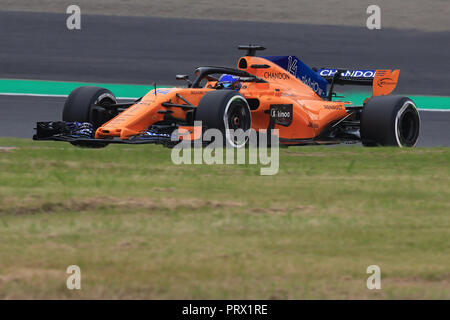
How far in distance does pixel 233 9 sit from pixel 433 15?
536 cm

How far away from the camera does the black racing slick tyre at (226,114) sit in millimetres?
10578

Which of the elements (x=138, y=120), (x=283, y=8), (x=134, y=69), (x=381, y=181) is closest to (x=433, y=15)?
(x=283, y=8)

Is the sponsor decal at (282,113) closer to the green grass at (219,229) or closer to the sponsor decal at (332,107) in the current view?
the sponsor decal at (332,107)

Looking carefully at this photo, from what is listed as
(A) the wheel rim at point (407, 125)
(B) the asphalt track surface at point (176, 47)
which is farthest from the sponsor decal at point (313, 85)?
(B) the asphalt track surface at point (176, 47)

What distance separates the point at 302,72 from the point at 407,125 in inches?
68.8

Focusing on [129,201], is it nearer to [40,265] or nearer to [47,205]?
[47,205]

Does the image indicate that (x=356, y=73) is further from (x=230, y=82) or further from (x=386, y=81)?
(x=230, y=82)

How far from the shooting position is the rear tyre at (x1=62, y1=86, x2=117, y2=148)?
1182cm

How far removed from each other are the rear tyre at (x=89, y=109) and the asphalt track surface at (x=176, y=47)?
7426 mm

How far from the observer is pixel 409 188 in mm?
8109

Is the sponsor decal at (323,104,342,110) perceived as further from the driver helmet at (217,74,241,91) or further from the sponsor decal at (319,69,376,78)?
the driver helmet at (217,74,241,91)

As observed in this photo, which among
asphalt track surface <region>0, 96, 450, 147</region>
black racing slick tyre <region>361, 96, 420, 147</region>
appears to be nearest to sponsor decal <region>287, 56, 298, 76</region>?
black racing slick tyre <region>361, 96, 420, 147</region>

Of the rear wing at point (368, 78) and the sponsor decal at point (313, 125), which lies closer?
the sponsor decal at point (313, 125)

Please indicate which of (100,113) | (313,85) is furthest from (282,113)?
(100,113)
